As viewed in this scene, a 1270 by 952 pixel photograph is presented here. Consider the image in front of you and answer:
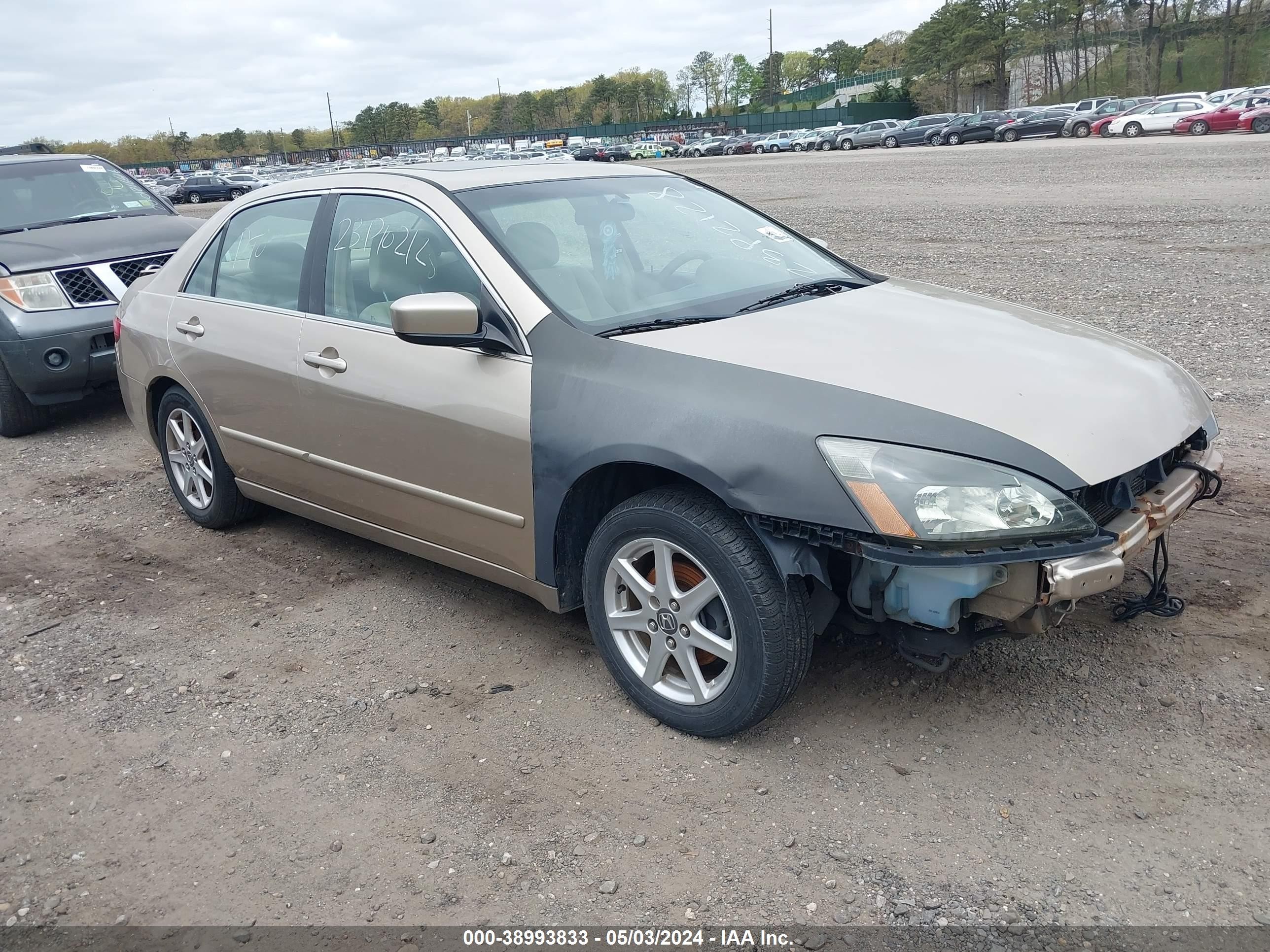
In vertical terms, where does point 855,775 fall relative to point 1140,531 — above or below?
below

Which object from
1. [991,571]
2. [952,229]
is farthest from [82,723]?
[952,229]

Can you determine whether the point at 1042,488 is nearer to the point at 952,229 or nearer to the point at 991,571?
the point at 991,571

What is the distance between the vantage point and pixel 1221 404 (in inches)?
232

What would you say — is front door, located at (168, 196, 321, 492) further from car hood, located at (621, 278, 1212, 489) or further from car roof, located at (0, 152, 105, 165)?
car roof, located at (0, 152, 105, 165)

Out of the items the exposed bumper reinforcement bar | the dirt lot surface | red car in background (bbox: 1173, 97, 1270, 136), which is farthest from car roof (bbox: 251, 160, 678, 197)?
red car in background (bbox: 1173, 97, 1270, 136)

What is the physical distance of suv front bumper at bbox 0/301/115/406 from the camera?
6746mm

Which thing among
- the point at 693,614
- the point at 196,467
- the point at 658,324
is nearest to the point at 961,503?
the point at 693,614

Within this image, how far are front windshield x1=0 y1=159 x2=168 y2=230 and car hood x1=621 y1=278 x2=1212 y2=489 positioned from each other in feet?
21.8

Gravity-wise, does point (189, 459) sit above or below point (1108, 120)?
below

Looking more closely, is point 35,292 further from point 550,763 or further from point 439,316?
point 550,763

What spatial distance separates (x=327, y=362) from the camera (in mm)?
3980

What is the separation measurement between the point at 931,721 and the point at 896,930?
927 mm

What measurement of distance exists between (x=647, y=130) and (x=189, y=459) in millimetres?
95569

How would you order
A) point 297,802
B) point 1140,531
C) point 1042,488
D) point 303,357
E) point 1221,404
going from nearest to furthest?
point 1042,488
point 1140,531
point 297,802
point 303,357
point 1221,404
